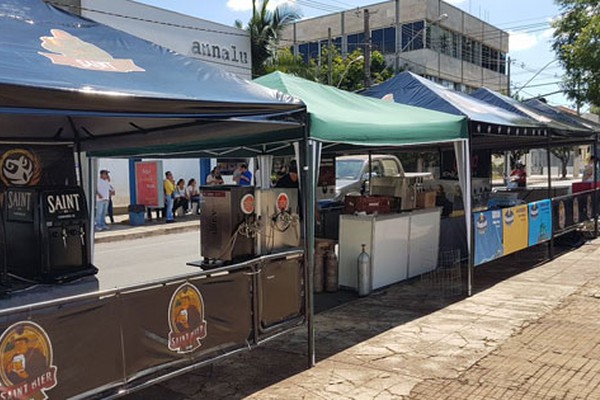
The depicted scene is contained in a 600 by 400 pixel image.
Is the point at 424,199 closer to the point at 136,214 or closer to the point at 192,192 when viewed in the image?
the point at 136,214

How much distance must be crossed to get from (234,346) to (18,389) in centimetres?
173

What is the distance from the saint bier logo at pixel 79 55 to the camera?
3.77 metres

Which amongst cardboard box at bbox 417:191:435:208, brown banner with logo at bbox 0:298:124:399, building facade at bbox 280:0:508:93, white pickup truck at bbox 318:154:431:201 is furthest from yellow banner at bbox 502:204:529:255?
building facade at bbox 280:0:508:93

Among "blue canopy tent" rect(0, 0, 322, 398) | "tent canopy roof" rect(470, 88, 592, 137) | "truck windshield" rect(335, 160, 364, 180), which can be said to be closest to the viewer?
"blue canopy tent" rect(0, 0, 322, 398)

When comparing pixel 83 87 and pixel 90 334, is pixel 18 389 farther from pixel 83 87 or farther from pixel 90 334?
pixel 83 87

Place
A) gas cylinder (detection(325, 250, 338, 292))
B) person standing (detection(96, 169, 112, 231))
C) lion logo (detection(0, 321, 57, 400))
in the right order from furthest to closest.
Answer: person standing (detection(96, 169, 112, 231)) < gas cylinder (detection(325, 250, 338, 292)) < lion logo (detection(0, 321, 57, 400))

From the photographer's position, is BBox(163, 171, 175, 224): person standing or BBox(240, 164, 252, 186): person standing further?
BBox(240, 164, 252, 186): person standing

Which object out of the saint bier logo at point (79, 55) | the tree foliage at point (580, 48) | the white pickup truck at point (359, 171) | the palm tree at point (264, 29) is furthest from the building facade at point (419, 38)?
the saint bier logo at point (79, 55)

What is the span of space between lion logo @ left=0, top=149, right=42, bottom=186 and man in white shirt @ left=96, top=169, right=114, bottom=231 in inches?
372

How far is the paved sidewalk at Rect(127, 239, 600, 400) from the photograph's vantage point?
449 centimetres

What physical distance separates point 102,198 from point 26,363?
12637mm

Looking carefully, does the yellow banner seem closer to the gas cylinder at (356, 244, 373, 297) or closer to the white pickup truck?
the gas cylinder at (356, 244, 373, 297)

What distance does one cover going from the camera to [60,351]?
Answer: 10.5ft

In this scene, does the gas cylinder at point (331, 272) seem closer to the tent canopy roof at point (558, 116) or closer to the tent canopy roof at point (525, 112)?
the tent canopy roof at point (525, 112)
